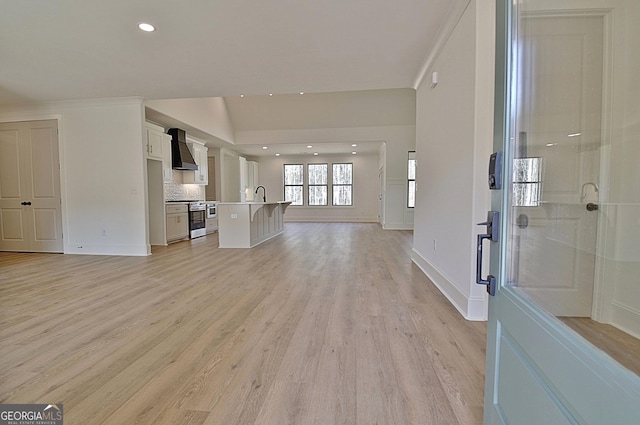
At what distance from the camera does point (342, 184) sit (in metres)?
11.4

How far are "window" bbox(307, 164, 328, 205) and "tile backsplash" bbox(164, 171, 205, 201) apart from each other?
454cm

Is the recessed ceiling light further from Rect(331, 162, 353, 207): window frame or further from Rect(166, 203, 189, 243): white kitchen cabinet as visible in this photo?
Rect(331, 162, 353, 207): window frame

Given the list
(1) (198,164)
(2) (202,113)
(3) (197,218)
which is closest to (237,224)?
(3) (197,218)

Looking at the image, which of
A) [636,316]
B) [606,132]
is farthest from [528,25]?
[636,316]

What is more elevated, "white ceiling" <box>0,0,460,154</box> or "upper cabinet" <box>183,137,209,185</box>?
"white ceiling" <box>0,0,460,154</box>

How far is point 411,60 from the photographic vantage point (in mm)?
3570

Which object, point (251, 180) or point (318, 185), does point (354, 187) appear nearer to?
point (318, 185)

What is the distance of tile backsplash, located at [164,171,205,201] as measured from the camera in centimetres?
683

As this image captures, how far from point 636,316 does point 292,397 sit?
1.35 m

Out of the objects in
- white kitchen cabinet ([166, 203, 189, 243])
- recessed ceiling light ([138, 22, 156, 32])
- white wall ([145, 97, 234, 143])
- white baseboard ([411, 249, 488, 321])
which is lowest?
white baseboard ([411, 249, 488, 321])

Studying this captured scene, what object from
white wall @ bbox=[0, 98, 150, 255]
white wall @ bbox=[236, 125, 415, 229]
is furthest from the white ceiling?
white wall @ bbox=[236, 125, 415, 229]

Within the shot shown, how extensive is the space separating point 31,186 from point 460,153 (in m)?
6.99

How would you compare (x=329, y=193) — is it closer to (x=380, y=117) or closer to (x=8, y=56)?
(x=380, y=117)

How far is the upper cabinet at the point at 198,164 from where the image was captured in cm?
725
